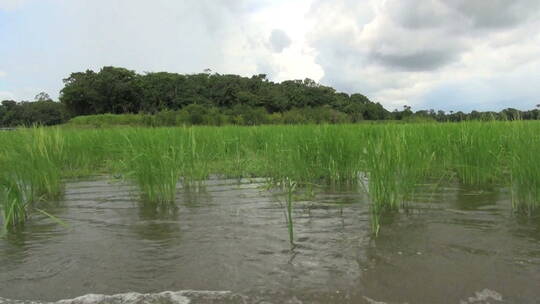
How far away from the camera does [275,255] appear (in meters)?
2.62

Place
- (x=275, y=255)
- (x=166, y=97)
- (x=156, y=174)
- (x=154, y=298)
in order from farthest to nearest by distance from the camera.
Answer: (x=166, y=97) < (x=156, y=174) < (x=275, y=255) < (x=154, y=298)

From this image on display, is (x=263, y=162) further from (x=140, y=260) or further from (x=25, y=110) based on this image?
(x=25, y=110)

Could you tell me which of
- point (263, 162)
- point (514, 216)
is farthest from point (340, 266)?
point (263, 162)

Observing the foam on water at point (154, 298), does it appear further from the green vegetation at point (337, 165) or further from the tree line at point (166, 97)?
the tree line at point (166, 97)

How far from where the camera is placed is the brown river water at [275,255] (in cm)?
212

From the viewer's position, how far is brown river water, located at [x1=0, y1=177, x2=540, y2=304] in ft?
6.97

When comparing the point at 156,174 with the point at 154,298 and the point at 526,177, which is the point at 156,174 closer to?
the point at 154,298

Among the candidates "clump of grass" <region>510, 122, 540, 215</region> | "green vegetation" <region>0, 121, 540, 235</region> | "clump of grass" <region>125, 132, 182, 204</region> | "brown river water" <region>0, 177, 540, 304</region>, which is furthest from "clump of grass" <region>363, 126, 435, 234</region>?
"clump of grass" <region>125, 132, 182, 204</region>

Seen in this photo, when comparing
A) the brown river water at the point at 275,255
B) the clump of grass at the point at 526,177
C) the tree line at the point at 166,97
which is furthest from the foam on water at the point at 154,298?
the tree line at the point at 166,97

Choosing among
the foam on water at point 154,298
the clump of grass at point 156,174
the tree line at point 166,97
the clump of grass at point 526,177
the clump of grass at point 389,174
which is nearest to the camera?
the foam on water at point 154,298

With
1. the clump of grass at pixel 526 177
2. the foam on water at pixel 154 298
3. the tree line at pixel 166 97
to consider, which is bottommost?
the foam on water at pixel 154 298

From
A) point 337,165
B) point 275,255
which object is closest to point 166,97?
point 337,165

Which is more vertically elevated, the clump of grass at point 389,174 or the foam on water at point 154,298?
the clump of grass at point 389,174

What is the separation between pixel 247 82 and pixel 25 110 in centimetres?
3496
